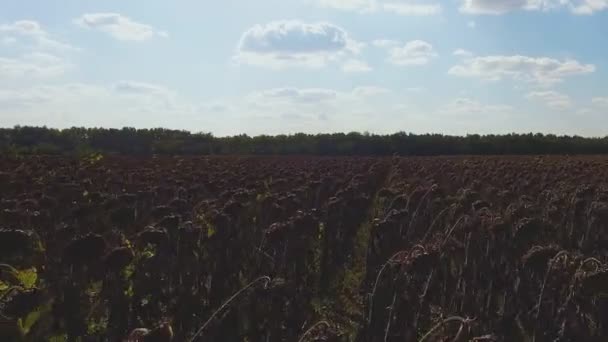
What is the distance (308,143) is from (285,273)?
238ft

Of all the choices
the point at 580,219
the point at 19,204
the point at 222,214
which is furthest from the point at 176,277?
the point at 580,219

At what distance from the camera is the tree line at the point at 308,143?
77.0 m

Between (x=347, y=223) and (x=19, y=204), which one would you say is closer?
(x=19, y=204)

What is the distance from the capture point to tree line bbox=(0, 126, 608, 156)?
77.0 meters

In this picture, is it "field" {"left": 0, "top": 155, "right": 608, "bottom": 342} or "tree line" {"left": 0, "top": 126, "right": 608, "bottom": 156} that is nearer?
"field" {"left": 0, "top": 155, "right": 608, "bottom": 342}

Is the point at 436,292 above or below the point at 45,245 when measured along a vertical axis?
below

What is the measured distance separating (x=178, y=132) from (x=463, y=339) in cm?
8758

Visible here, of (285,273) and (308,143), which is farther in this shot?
(308,143)

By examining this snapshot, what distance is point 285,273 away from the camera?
8898 millimetres

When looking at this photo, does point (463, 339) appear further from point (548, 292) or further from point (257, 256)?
point (257, 256)

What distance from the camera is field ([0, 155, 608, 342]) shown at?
5477 millimetres

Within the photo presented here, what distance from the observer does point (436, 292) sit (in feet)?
27.9

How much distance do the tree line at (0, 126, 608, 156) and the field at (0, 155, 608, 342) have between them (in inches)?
2550

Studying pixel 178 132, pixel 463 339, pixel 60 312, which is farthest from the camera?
pixel 178 132
